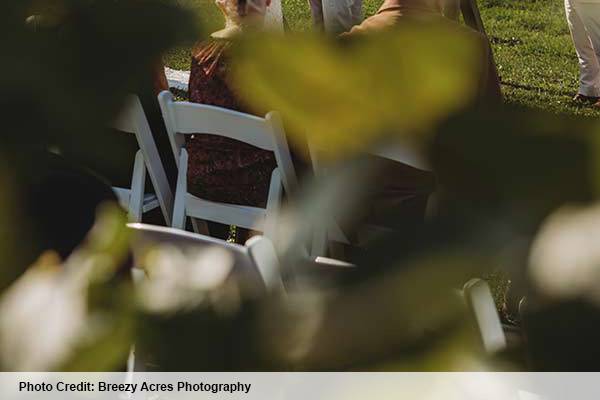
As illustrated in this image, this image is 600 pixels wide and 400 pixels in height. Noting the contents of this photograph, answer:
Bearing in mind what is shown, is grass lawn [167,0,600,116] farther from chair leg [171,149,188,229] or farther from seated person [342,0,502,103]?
chair leg [171,149,188,229]

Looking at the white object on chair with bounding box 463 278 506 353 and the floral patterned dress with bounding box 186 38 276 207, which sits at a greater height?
the white object on chair with bounding box 463 278 506 353

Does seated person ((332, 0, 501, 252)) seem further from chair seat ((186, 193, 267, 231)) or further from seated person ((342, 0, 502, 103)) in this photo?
chair seat ((186, 193, 267, 231))

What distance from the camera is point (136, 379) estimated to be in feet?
1.32

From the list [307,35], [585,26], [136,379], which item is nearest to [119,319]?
[136,379]

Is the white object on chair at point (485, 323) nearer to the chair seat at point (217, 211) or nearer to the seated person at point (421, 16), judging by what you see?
the seated person at point (421, 16)

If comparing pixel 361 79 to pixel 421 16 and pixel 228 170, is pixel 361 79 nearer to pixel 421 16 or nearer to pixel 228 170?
pixel 421 16

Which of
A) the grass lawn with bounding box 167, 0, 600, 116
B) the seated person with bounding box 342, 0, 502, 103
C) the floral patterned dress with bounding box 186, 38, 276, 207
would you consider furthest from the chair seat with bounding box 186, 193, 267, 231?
the seated person with bounding box 342, 0, 502, 103

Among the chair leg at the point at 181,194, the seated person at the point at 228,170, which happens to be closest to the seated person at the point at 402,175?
the seated person at the point at 228,170

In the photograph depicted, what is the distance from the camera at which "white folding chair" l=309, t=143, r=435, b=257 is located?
1.08 feet

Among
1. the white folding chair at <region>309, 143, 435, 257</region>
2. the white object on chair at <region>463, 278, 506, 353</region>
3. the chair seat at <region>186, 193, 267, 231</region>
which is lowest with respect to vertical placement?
the chair seat at <region>186, 193, 267, 231</region>

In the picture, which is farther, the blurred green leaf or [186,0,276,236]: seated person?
[186,0,276,236]: seated person

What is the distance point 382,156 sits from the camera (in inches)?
13.8

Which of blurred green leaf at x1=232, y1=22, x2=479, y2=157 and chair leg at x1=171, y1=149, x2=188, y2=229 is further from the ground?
blurred green leaf at x1=232, y1=22, x2=479, y2=157

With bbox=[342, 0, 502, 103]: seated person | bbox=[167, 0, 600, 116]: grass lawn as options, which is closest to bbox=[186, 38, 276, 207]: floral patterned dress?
bbox=[167, 0, 600, 116]: grass lawn
